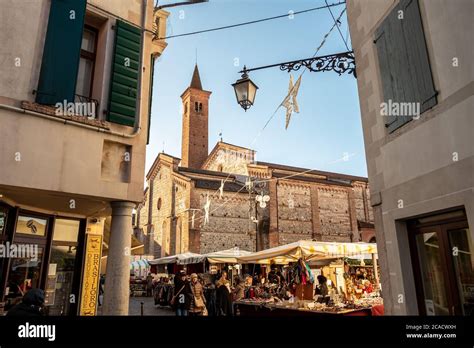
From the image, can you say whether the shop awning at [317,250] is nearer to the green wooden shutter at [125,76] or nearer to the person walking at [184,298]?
the person walking at [184,298]

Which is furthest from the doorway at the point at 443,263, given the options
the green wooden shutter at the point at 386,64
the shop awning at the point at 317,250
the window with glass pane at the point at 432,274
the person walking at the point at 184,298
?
the person walking at the point at 184,298

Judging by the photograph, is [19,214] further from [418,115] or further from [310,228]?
[310,228]

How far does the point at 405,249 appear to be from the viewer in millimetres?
5086

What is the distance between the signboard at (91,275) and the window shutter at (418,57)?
318 inches

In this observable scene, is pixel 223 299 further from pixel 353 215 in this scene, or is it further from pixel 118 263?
pixel 353 215

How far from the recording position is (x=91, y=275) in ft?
28.4

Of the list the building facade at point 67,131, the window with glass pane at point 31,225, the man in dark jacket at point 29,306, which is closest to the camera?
the man in dark jacket at point 29,306

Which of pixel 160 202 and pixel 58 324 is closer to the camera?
pixel 58 324

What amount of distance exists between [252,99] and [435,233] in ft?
13.7

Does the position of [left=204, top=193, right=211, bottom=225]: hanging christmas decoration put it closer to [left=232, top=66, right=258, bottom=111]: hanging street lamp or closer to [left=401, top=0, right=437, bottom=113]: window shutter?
[left=232, top=66, right=258, bottom=111]: hanging street lamp

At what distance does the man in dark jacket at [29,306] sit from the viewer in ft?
12.6

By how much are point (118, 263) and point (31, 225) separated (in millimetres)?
2499

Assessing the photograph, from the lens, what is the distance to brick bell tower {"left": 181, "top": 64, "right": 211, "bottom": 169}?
42438 mm

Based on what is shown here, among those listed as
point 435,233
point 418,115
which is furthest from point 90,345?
point 418,115
